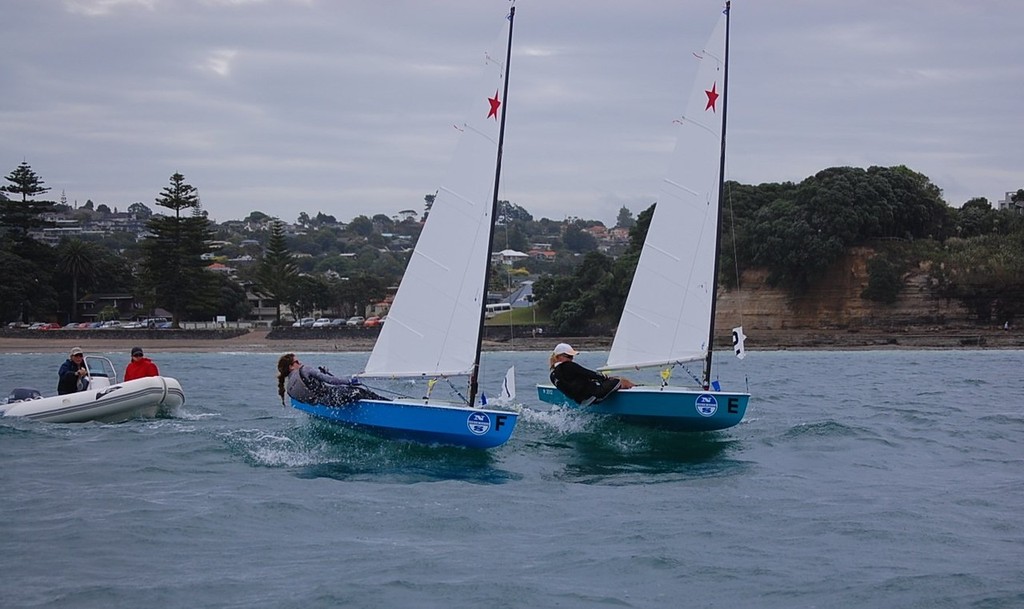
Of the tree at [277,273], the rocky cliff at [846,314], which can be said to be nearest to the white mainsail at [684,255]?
the rocky cliff at [846,314]

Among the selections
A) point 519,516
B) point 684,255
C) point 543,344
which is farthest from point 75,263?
point 519,516

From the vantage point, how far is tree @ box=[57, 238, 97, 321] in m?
84.4

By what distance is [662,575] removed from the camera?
9.82 metres

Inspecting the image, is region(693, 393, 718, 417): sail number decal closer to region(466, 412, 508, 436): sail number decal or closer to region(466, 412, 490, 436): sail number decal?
region(466, 412, 508, 436): sail number decal

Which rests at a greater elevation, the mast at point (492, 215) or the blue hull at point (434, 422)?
the mast at point (492, 215)

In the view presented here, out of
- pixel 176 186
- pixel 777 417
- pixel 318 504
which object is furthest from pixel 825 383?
pixel 176 186

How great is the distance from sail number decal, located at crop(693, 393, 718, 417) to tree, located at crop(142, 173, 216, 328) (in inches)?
2327

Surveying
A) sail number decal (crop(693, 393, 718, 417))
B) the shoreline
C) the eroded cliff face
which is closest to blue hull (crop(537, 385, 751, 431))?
sail number decal (crop(693, 393, 718, 417))

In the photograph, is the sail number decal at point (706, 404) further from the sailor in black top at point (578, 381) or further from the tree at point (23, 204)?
→ the tree at point (23, 204)

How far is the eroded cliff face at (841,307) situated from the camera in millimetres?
68938

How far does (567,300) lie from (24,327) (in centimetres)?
3449

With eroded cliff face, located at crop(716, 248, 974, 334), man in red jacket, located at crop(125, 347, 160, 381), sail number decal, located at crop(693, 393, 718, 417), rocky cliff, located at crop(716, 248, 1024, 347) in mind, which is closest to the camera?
sail number decal, located at crop(693, 393, 718, 417)

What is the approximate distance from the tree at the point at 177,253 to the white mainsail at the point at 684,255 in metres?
57.2

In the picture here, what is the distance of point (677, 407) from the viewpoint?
16953 mm
